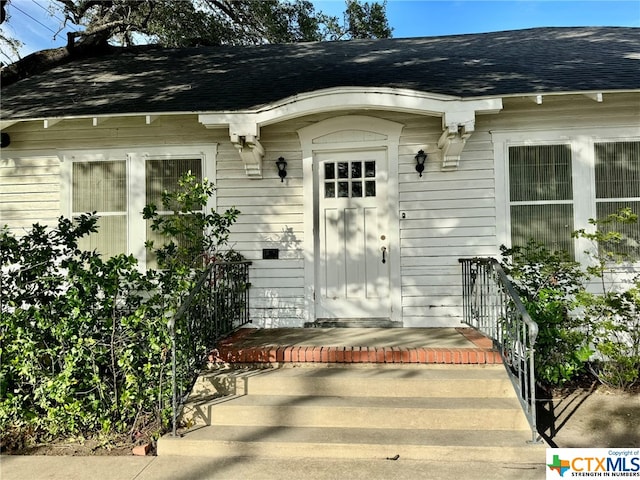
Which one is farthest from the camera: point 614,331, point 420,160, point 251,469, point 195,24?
point 195,24

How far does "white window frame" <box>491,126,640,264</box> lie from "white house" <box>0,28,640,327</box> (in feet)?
0.05

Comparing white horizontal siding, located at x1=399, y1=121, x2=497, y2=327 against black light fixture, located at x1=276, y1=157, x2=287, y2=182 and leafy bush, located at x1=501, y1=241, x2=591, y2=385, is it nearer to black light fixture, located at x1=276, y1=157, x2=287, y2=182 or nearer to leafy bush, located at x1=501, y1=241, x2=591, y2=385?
leafy bush, located at x1=501, y1=241, x2=591, y2=385

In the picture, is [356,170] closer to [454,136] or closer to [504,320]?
[454,136]

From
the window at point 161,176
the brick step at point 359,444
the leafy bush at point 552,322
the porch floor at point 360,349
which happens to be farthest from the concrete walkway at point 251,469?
the window at point 161,176

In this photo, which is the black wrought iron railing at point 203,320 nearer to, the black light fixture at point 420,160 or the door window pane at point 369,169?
the door window pane at point 369,169

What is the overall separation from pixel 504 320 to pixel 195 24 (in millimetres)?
10748

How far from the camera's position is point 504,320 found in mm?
3457

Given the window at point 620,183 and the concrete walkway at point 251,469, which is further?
the window at point 620,183

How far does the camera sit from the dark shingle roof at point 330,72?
181 inches

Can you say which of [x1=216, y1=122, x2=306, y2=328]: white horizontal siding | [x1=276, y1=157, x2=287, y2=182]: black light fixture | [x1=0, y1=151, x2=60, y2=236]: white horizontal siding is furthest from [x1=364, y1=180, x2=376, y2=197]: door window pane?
[x1=0, y1=151, x2=60, y2=236]: white horizontal siding

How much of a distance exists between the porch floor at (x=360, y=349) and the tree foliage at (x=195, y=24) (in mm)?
Result: 6323

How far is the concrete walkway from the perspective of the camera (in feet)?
8.55

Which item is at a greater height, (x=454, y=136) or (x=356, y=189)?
(x=454, y=136)

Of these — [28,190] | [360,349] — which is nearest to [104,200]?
[28,190]
